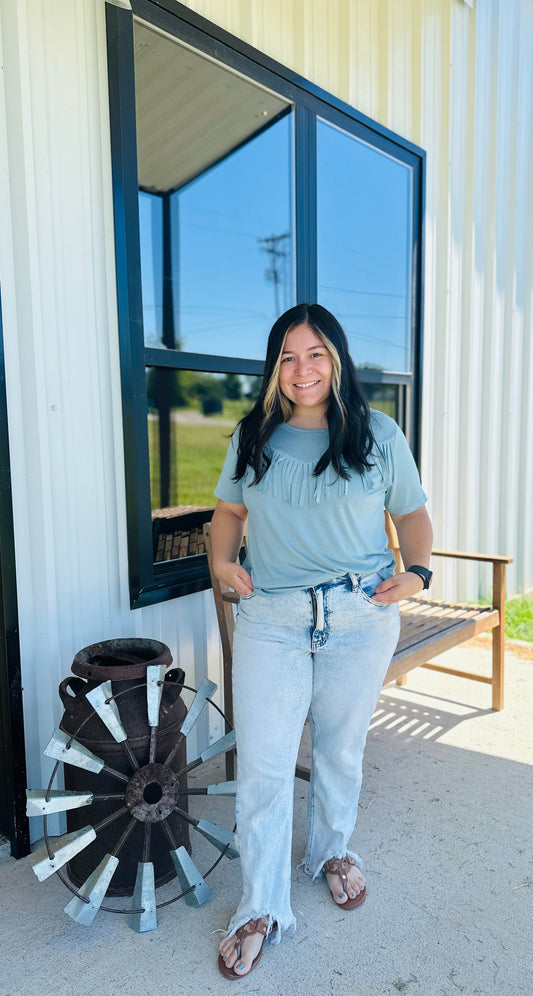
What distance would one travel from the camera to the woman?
1.80 meters

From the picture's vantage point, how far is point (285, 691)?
1810mm

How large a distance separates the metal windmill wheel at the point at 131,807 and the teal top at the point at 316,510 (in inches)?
17.6

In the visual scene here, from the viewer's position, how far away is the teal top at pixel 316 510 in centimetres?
182

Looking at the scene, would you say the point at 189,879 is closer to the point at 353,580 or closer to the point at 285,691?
Answer: the point at 285,691

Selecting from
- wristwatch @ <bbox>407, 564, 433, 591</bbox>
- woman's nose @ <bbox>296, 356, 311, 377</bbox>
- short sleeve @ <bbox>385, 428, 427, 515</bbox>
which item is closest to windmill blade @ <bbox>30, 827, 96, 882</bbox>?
wristwatch @ <bbox>407, 564, 433, 591</bbox>

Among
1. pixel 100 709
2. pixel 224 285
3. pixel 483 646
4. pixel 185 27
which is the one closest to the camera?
pixel 100 709

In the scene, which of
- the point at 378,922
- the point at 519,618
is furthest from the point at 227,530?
the point at 519,618

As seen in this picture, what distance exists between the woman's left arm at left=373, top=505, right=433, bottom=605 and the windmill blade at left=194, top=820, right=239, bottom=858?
2.87 ft

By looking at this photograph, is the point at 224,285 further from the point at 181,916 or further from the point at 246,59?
the point at 181,916

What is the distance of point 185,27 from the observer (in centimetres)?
267

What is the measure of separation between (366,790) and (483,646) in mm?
2024

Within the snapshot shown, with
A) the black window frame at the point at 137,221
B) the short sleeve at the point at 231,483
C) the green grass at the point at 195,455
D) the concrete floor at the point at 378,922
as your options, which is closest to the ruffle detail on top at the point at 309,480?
the short sleeve at the point at 231,483

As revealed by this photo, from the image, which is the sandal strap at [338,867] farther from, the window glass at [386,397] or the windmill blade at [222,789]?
the window glass at [386,397]

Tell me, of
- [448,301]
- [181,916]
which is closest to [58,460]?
[181,916]
